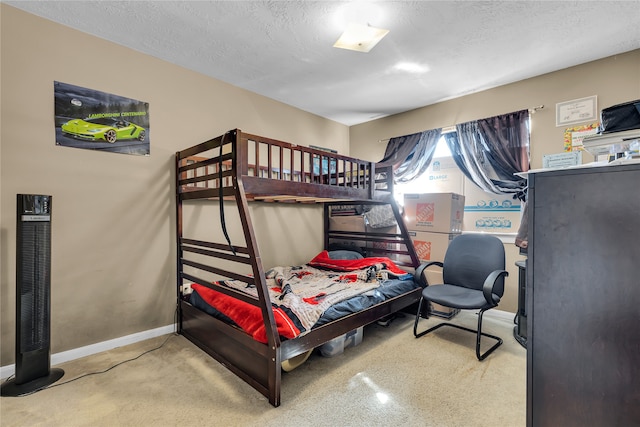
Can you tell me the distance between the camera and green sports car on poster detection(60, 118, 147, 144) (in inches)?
90.6

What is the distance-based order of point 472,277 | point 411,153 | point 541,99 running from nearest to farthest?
point 472,277
point 541,99
point 411,153

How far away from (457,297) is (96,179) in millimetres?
3180

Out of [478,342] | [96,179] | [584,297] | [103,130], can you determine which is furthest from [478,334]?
[103,130]

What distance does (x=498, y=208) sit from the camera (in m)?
3.31

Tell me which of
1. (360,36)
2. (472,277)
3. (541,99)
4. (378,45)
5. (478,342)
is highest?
(378,45)

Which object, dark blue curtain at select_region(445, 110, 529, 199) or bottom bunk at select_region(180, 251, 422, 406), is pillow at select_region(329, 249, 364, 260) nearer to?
bottom bunk at select_region(180, 251, 422, 406)

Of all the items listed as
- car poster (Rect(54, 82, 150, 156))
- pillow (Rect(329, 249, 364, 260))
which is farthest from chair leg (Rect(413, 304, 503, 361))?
car poster (Rect(54, 82, 150, 156))

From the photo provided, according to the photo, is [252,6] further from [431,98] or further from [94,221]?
[431,98]

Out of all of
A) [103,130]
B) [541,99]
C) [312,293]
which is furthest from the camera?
[541,99]

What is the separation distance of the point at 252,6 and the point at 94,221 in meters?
2.07

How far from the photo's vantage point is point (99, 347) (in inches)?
94.5

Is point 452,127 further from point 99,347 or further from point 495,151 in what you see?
point 99,347

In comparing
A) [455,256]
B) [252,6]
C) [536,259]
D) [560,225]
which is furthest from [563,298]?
[252,6]

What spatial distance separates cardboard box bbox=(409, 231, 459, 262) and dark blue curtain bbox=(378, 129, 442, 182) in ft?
2.75
